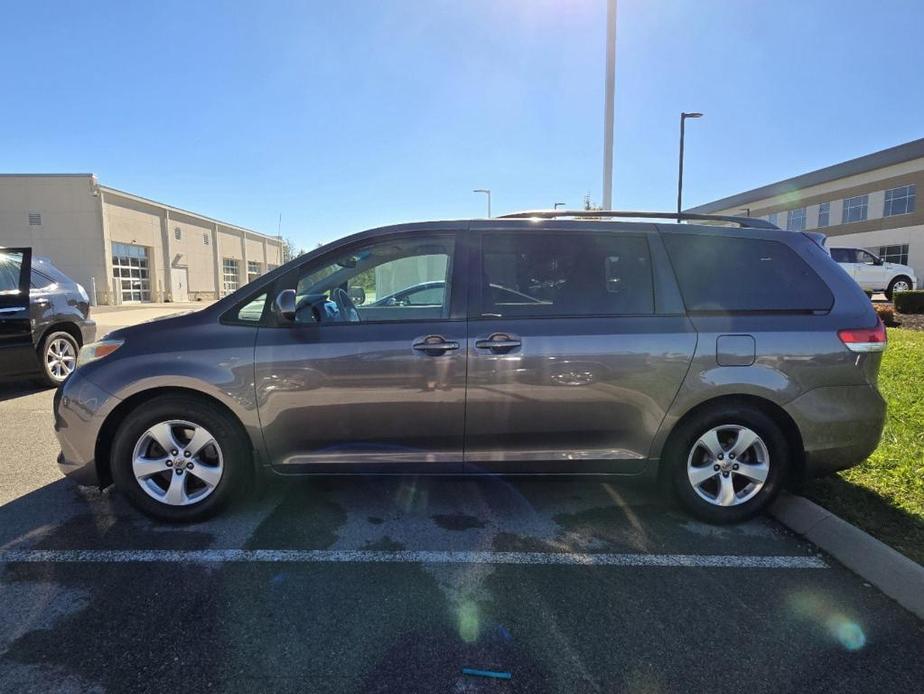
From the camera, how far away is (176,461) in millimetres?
3383

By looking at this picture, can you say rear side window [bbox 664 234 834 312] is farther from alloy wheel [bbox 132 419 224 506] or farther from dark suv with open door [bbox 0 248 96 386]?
dark suv with open door [bbox 0 248 96 386]

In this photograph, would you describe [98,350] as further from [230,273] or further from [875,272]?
[230,273]

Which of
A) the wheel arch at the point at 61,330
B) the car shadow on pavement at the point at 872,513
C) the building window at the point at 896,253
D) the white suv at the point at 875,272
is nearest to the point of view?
the car shadow on pavement at the point at 872,513

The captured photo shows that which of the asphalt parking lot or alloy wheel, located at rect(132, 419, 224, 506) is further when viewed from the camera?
alloy wheel, located at rect(132, 419, 224, 506)

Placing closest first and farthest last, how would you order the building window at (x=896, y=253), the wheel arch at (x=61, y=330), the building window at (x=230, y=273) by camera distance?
the wheel arch at (x=61, y=330) < the building window at (x=896, y=253) < the building window at (x=230, y=273)

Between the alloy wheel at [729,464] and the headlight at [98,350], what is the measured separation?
3582 millimetres

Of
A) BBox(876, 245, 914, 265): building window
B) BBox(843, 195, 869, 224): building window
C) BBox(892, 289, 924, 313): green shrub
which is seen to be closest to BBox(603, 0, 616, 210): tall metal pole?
BBox(892, 289, 924, 313): green shrub

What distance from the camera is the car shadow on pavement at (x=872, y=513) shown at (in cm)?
303

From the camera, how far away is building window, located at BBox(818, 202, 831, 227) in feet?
135

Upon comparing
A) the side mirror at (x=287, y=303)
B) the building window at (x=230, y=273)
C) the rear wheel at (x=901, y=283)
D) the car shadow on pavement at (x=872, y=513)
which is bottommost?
the car shadow on pavement at (x=872, y=513)

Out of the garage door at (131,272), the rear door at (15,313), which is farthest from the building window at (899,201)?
the garage door at (131,272)

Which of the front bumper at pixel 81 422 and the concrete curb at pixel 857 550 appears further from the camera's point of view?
the front bumper at pixel 81 422

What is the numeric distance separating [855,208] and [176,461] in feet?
154

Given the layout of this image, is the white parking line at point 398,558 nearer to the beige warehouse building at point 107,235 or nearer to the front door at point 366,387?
the front door at point 366,387
